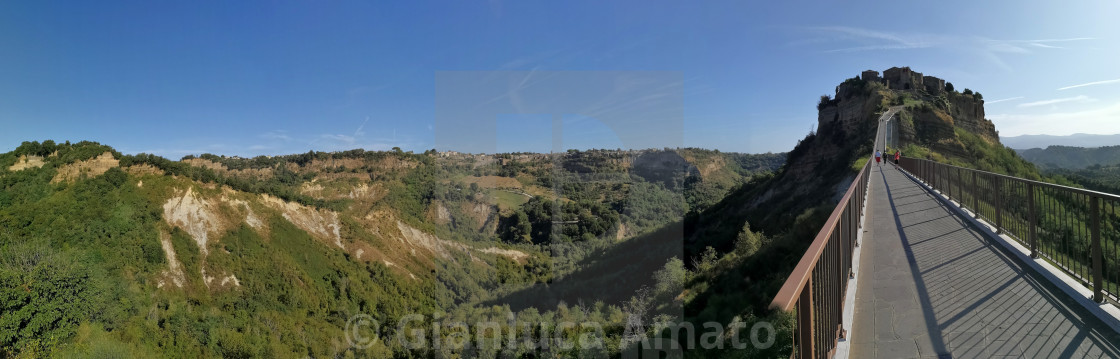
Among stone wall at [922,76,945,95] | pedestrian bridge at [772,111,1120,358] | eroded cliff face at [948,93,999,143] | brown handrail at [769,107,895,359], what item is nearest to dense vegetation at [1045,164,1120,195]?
pedestrian bridge at [772,111,1120,358]

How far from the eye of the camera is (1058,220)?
3.85 metres

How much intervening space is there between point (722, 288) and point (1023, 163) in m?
35.2

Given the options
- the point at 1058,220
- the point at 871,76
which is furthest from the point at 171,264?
the point at 871,76

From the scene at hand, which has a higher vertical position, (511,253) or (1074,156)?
(1074,156)

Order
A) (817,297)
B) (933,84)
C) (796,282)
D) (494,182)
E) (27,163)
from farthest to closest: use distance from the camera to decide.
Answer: (494,182)
(933,84)
(27,163)
(817,297)
(796,282)

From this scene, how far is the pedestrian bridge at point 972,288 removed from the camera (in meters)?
2.25

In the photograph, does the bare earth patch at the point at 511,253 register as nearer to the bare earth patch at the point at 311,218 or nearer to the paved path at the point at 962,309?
the bare earth patch at the point at 311,218

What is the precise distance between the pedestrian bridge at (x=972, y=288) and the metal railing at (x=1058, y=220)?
0.6 inches

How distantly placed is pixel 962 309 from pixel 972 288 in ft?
2.30

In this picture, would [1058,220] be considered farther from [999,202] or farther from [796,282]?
[796,282]

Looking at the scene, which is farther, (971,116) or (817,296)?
(971,116)

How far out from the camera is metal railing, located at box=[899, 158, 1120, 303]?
2.82 metres

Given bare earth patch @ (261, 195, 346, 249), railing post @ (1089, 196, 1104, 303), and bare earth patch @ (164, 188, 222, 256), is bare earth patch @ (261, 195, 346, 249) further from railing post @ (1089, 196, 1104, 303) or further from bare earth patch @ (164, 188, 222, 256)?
railing post @ (1089, 196, 1104, 303)

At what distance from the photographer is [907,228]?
18.7 ft
